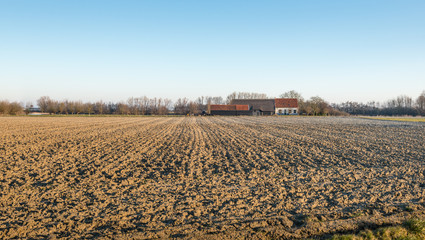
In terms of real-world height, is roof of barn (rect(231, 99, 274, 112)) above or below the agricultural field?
above

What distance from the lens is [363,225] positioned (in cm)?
536

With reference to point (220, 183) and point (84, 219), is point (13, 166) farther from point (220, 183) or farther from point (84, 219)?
point (220, 183)

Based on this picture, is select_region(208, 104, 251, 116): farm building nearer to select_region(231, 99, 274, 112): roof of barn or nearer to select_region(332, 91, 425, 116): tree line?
select_region(231, 99, 274, 112): roof of barn

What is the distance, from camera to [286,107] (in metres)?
99.6

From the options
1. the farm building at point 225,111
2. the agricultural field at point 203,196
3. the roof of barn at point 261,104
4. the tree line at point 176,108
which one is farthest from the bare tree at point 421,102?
the agricultural field at point 203,196

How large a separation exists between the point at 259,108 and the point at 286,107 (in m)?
9.52

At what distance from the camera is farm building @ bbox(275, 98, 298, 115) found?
324ft

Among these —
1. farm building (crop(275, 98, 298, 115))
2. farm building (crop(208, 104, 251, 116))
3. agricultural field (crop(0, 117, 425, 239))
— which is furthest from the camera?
farm building (crop(275, 98, 298, 115))

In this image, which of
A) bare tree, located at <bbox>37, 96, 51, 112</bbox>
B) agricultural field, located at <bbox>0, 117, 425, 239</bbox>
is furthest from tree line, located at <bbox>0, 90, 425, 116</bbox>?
agricultural field, located at <bbox>0, 117, 425, 239</bbox>

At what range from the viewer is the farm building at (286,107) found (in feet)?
324

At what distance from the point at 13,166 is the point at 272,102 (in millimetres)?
97438

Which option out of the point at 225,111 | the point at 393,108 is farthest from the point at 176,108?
the point at 393,108

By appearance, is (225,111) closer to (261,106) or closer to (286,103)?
(261,106)

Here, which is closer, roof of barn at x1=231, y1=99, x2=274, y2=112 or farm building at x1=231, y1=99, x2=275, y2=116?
farm building at x1=231, y1=99, x2=275, y2=116
